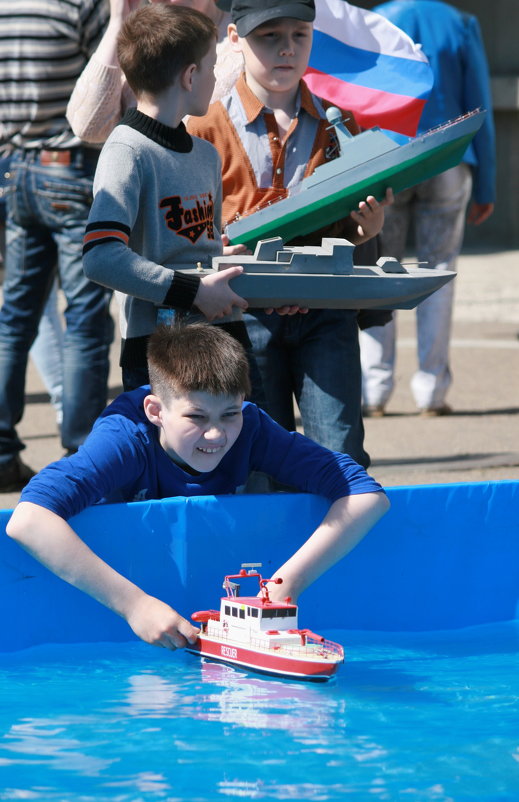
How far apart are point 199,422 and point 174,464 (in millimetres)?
269

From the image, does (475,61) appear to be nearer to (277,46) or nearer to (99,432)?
(277,46)

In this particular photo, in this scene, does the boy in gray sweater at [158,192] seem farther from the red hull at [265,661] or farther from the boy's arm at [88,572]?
the red hull at [265,661]

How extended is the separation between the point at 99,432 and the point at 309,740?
0.97 metres

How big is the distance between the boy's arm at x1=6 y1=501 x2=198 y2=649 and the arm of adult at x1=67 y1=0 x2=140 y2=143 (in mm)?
1317

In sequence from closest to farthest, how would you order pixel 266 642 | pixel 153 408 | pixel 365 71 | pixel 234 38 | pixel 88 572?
1. pixel 266 642
2. pixel 88 572
3. pixel 153 408
4. pixel 234 38
5. pixel 365 71

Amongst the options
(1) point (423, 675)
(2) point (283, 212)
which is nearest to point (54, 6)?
(2) point (283, 212)

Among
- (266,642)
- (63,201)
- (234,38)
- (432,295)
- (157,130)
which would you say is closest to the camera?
(266,642)

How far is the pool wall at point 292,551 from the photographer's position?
359cm

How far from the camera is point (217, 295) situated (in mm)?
3609

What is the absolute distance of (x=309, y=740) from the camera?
290 centimetres

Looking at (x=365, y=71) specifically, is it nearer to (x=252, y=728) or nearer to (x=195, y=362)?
(x=195, y=362)

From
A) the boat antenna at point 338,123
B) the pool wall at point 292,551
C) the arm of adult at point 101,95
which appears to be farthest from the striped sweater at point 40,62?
the pool wall at point 292,551

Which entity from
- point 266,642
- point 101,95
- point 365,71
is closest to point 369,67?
point 365,71

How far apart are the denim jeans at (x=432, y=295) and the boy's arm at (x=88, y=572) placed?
12.6 feet
